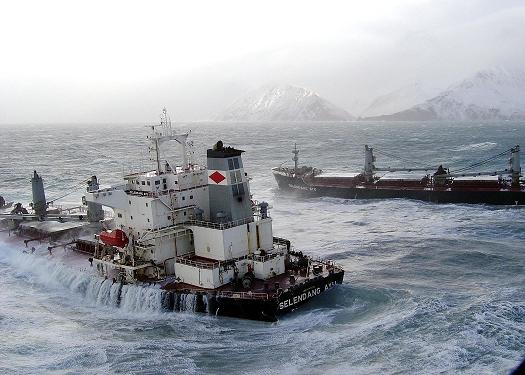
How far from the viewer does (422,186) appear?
6581 cm

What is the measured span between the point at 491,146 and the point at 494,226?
91.9m

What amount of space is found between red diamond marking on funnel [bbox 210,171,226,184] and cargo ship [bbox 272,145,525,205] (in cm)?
3731

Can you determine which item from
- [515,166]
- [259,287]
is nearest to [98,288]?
[259,287]

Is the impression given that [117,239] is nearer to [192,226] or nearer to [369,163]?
[192,226]

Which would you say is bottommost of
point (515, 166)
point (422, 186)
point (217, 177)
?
point (422, 186)

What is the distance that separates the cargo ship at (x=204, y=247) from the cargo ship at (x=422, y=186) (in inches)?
1338

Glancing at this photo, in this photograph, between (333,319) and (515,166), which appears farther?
(515,166)

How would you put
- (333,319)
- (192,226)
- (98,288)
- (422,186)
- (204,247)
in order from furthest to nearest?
(422,186)
(98,288)
(192,226)
(204,247)
(333,319)

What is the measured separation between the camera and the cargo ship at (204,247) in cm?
2917

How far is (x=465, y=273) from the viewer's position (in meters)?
35.2

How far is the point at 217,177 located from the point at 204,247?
13.4 feet

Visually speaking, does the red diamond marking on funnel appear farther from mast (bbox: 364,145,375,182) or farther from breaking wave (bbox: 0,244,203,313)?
mast (bbox: 364,145,375,182)

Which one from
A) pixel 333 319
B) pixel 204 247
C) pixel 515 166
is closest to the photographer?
pixel 333 319

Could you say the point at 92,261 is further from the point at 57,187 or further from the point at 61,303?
the point at 57,187
